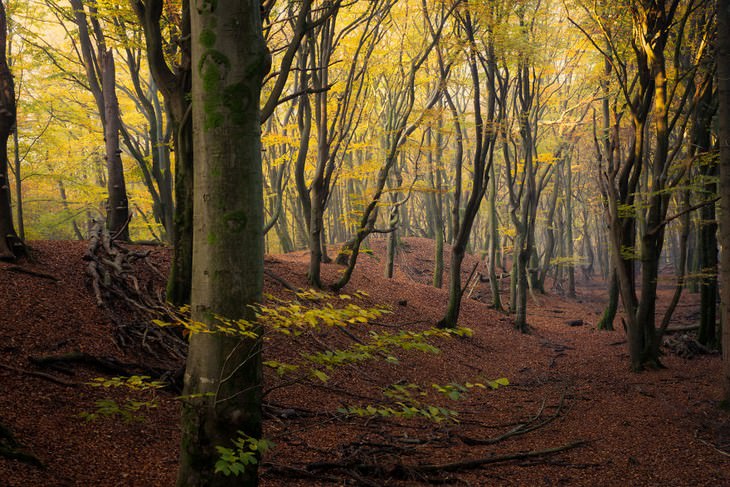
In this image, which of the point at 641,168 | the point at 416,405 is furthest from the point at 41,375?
the point at 641,168

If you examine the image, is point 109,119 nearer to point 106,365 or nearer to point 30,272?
point 30,272

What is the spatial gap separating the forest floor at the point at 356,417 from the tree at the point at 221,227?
379 mm

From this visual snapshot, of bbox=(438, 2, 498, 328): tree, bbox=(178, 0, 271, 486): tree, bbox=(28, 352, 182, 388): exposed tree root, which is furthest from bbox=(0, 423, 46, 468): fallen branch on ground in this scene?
bbox=(438, 2, 498, 328): tree

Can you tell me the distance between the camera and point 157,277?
26.5 ft

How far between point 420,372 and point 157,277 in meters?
5.25

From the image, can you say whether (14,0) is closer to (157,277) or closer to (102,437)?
(157,277)

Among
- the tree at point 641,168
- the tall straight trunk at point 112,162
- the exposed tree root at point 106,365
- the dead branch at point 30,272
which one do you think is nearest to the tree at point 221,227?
the exposed tree root at point 106,365

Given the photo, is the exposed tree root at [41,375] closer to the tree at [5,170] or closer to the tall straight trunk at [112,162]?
the tree at [5,170]

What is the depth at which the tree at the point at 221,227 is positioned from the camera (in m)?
2.79

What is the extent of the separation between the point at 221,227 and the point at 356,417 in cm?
420

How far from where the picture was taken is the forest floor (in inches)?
154

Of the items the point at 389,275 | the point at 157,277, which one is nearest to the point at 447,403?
the point at 157,277

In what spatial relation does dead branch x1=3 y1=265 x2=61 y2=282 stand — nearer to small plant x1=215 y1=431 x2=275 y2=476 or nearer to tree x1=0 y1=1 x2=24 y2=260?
tree x1=0 y1=1 x2=24 y2=260

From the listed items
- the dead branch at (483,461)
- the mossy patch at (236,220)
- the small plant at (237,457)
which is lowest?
the dead branch at (483,461)
